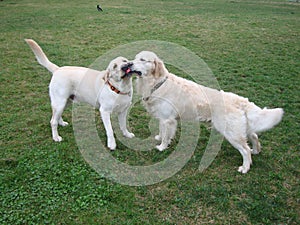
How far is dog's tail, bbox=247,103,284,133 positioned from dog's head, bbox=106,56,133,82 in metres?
1.48

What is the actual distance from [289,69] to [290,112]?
7.23ft

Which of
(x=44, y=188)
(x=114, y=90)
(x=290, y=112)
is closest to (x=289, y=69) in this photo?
(x=290, y=112)

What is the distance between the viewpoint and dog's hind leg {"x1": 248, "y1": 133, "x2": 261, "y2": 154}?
3434 mm

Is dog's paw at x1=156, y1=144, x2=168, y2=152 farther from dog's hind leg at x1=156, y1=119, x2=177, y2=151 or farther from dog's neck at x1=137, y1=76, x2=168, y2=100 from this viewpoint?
dog's neck at x1=137, y1=76, x2=168, y2=100

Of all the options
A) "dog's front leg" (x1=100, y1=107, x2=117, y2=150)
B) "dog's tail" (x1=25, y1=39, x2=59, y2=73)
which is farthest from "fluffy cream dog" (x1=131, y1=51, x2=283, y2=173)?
"dog's tail" (x1=25, y1=39, x2=59, y2=73)

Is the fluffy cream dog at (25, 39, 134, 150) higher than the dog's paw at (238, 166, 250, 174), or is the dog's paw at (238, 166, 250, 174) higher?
the fluffy cream dog at (25, 39, 134, 150)

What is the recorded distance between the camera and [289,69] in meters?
6.31

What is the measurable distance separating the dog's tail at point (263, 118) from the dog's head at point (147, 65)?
1.16 m

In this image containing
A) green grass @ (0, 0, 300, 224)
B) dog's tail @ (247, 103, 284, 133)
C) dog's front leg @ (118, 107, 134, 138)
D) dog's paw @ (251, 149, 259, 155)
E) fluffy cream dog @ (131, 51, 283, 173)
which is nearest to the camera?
green grass @ (0, 0, 300, 224)

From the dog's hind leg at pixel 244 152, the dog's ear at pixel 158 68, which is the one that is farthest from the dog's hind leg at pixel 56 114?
the dog's hind leg at pixel 244 152

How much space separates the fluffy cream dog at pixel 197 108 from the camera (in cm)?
320

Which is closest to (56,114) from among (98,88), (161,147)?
(98,88)

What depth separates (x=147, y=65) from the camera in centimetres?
351

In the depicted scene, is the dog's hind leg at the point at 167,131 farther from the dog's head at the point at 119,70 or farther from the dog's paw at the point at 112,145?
the dog's head at the point at 119,70
